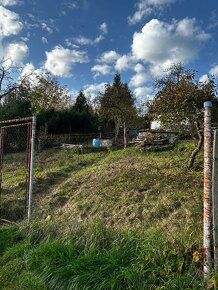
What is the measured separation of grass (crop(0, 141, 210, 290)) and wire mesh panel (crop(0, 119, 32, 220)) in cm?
49

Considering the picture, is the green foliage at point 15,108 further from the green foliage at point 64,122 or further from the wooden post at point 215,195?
the wooden post at point 215,195

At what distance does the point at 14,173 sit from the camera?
12.8 m

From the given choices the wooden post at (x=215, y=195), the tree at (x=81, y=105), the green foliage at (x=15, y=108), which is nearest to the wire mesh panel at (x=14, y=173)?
the green foliage at (x=15, y=108)

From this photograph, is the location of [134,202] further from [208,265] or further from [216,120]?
[216,120]

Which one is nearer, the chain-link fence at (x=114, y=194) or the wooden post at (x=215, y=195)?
the wooden post at (x=215, y=195)

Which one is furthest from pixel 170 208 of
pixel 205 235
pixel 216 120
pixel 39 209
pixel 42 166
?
pixel 42 166

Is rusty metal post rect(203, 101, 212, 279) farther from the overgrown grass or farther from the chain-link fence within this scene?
the chain-link fence

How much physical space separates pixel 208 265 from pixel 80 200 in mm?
4841

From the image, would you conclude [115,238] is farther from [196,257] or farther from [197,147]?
[197,147]

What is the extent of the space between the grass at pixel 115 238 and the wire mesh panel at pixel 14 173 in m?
0.49

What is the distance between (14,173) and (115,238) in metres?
9.31

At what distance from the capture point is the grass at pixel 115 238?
10.9 ft

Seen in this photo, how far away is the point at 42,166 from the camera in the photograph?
1408 cm

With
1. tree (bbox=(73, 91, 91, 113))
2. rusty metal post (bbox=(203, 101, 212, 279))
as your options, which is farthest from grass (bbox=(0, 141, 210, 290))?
tree (bbox=(73, 91, 91, 113))
